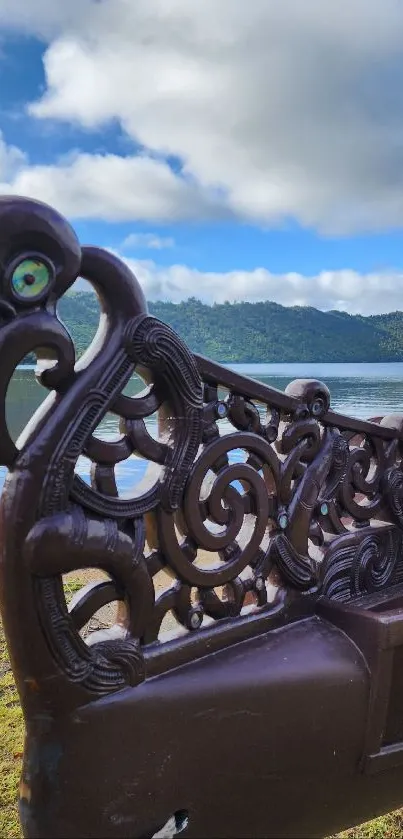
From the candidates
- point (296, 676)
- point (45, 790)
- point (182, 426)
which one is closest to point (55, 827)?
point (45, 790)

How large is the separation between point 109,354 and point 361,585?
4.36ft

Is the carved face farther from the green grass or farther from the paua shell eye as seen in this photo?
the green grass

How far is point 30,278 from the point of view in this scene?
1.44m

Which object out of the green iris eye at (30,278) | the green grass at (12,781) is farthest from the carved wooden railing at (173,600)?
the green grass at (12,781)

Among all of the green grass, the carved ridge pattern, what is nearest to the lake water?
the carved ridge pattern

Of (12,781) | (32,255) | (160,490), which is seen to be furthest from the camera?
(12,781)

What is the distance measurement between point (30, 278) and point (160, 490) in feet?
2.11

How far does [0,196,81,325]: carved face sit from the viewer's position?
1.39 metres

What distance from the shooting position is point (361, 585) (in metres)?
2.34

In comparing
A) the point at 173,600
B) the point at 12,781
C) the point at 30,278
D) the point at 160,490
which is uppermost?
the point at 30,278

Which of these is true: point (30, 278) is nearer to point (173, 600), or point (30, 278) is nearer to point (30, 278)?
point (30, 278)

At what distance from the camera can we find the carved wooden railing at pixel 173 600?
148cm

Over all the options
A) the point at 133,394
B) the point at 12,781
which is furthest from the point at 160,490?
the point at 12,781

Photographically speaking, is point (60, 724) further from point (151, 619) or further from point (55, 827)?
point (151, 619)
